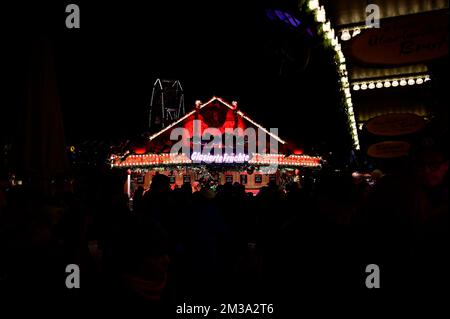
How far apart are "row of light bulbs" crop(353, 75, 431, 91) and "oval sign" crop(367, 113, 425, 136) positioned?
1018mm

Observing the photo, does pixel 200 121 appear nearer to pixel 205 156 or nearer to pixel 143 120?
pixel 205 156

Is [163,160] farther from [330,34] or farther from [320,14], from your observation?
[320,14]

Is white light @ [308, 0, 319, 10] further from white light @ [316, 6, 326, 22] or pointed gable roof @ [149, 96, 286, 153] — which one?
pointed gable roof @ [149, 96, 286, 153]

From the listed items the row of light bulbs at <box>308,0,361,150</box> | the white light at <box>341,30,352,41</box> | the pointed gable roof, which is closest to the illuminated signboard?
the pointed gable roof

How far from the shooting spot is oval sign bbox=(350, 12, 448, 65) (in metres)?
3.83

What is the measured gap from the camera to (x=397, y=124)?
6398 mm

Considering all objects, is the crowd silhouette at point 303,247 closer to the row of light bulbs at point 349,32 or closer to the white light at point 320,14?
the white light at point 320,14

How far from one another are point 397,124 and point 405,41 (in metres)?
2.53

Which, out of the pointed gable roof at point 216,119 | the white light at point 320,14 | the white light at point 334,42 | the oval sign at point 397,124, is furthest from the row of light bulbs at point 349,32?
the pointed gable roof at point 216,119

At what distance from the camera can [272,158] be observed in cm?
2509

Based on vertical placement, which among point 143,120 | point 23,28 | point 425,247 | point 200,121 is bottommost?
point 425,247

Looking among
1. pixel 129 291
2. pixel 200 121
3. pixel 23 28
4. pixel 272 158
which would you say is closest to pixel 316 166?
pixel 272 158
